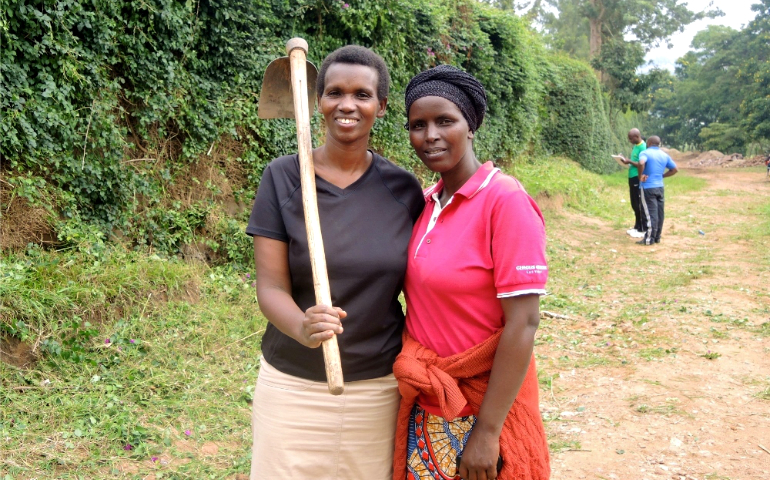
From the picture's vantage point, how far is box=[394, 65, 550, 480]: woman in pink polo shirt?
1660mm

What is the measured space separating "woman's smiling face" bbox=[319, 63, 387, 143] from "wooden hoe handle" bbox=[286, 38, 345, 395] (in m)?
0.11

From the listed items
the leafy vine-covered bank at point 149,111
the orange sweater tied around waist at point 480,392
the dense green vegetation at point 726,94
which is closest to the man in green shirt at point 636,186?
the leafy vine-covered bank at point 149,111

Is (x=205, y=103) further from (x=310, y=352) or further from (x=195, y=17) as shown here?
(x=310, y=352)

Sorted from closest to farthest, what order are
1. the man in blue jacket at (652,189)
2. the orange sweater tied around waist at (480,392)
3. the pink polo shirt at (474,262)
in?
the pink polo shirt at (474,262) → the orange sweater tied around waist at (480,392) → the man in blue jacket at (652,189)

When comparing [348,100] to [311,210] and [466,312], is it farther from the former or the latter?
[466,312]

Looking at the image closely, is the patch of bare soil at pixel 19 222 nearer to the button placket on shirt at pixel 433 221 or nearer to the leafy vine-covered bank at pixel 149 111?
the leafy vine-covered bank at pixel 149 111

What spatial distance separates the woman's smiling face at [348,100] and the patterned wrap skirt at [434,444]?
0.90 metres

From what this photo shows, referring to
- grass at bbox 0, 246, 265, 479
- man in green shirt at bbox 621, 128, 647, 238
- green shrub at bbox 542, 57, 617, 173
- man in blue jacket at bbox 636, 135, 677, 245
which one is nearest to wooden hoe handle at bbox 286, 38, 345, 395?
grass at bbox 0, 246, 265, 479

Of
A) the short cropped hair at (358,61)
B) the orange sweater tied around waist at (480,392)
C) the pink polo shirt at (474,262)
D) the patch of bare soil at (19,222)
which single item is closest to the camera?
the pink polo shirt at (474,262)

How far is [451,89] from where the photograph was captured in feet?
6.13

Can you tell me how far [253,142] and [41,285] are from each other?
8.77 feet

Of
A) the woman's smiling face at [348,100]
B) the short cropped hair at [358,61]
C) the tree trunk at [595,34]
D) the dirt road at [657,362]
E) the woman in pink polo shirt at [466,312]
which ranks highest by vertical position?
the tree trunk at [595,34]

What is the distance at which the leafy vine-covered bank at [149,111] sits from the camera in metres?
4.23

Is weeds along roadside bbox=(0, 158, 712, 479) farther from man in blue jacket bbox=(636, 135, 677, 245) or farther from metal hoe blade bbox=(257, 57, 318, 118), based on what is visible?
man in blue jacket bbox=(636, 135, 677, 245)
